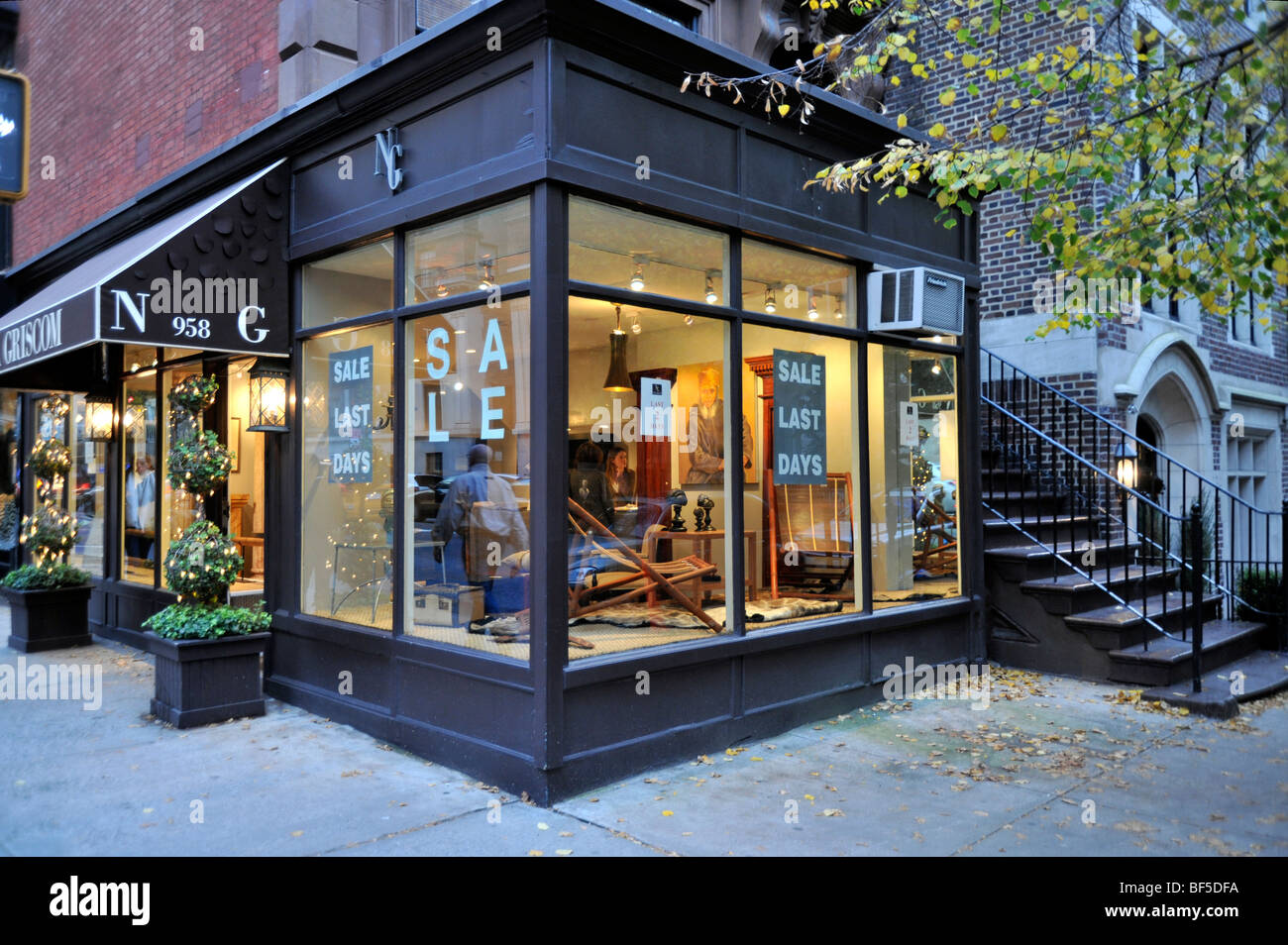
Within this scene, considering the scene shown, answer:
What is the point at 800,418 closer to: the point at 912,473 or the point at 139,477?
the point at 912,473

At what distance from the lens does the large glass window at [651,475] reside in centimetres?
628

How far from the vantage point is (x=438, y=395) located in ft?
21.5

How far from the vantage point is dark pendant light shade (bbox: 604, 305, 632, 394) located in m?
6.40

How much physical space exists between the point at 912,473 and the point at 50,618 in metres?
8.77

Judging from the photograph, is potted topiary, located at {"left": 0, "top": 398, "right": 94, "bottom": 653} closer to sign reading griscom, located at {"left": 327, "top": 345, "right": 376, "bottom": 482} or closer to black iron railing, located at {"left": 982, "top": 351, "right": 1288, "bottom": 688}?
sign reading griscom, located at {"left": 327, "top": 345, "right": 376, "bottom": 482}

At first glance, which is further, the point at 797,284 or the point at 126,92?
the point at 126,92

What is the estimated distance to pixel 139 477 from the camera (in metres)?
10.2

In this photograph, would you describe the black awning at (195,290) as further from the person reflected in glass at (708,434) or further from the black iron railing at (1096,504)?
the black iron railing at (1096,504)

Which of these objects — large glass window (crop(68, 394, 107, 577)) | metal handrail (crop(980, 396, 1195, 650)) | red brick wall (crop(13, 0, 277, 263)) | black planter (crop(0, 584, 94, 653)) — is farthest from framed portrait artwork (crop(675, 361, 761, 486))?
large glass window (crop(68, 394, 107, 577))

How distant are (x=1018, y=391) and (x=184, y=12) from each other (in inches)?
416

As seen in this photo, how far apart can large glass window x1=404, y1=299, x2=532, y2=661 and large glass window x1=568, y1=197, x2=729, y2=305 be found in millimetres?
518

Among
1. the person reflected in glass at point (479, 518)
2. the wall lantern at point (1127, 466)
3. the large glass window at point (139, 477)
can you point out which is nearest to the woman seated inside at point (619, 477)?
Answer: the person reflected in glass at point (479, 518)

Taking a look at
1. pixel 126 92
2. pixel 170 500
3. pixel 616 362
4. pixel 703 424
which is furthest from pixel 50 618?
pixel 703 424

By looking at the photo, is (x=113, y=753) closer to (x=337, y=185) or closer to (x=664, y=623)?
(x=664, y=623)
